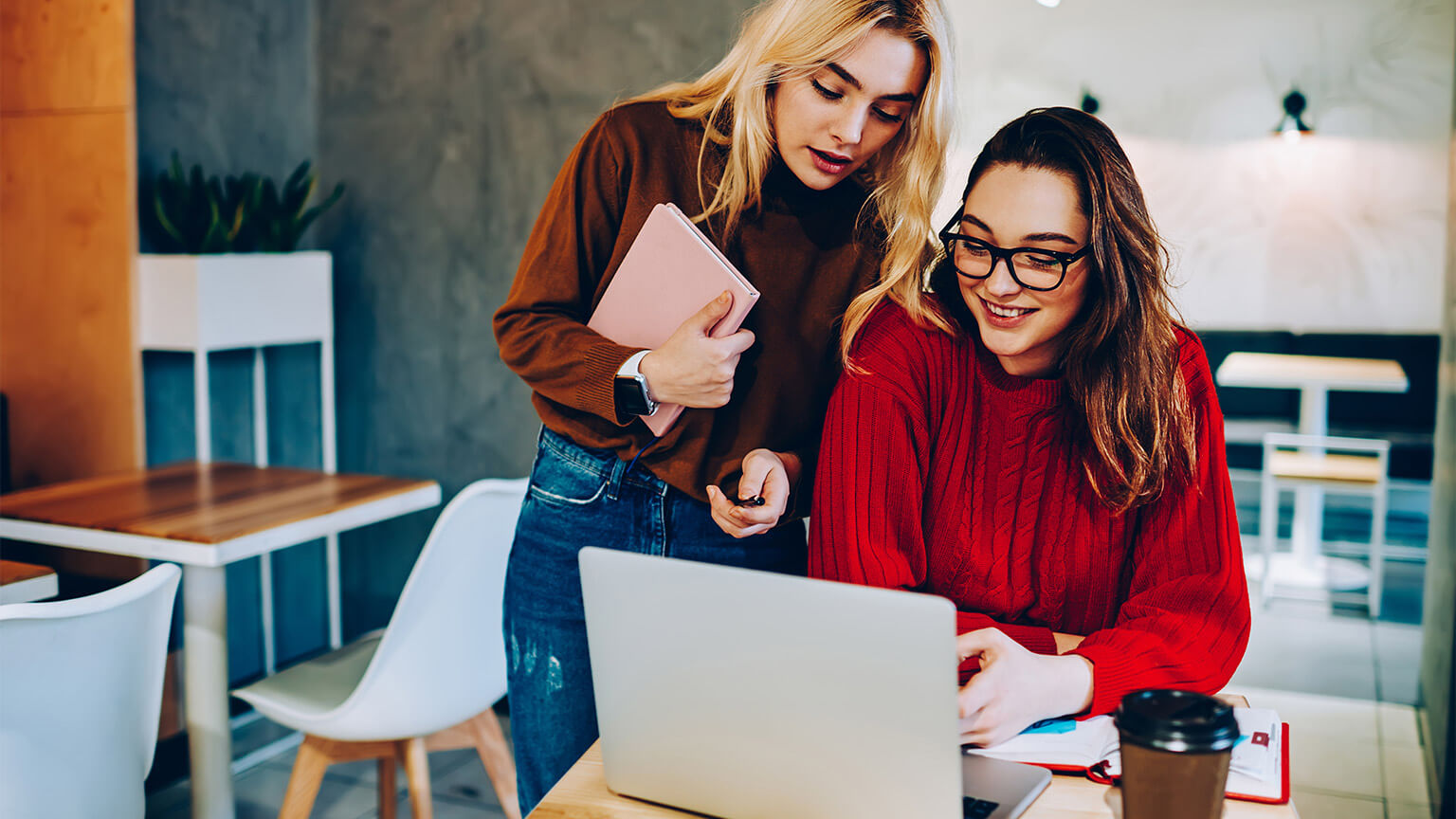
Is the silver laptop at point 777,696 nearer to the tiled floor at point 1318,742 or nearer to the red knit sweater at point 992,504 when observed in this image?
the red knit sweater at point 992,504

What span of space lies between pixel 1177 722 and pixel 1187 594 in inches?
15.8

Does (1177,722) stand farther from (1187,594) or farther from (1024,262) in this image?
(1024,262)

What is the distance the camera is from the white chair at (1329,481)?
320 cm

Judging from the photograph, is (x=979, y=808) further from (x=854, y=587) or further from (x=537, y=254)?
(x=537, y=254)

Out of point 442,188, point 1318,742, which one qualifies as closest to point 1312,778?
point 1318,742

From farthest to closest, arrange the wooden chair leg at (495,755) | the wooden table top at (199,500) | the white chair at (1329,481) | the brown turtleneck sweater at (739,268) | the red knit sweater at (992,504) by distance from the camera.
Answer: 1. the white chair at (1329,481)
2. the wooden chair leg at (495,755)
3. the wooden table top at (199,500)
4. the brown turtleneck sweater at (739,268)
5. the red knit sweater at (992,504)

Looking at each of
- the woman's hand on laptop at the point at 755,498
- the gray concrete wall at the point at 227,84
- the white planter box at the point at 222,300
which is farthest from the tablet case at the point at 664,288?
the gray concrete wall at the point at 227,84

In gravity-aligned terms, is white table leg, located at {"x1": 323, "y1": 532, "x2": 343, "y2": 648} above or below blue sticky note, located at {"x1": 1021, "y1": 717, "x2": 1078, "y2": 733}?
below

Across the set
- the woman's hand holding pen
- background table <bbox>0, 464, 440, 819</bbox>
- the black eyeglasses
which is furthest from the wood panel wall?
the black eyeglasses

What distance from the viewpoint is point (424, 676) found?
6.77ft

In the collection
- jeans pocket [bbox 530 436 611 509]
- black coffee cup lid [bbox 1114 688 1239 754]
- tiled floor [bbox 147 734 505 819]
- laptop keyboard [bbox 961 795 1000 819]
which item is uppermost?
jeans pocket [bbox 530 436 611 509]

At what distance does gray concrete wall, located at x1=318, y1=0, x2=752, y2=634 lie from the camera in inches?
115

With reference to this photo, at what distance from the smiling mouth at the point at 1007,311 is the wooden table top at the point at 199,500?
150cm

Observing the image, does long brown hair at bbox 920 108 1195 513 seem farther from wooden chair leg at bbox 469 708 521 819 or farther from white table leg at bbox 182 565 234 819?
white table leg at bbox 182 565 234 819
